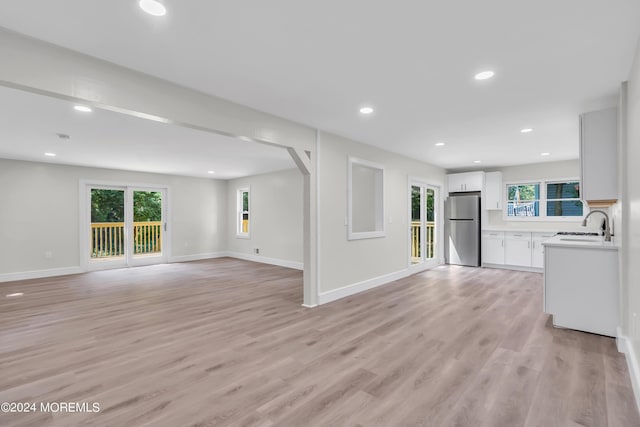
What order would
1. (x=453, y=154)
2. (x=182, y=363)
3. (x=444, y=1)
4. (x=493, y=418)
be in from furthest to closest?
(x=453, y=154) < (x=182, y=363) < (x=493, y=418) < (x=444, y=1)

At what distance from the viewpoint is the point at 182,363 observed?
2535 millimetres

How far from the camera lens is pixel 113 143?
15.6 feet

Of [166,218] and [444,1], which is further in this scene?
[166,218]

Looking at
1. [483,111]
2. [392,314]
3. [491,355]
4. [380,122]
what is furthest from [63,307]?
[483,111]

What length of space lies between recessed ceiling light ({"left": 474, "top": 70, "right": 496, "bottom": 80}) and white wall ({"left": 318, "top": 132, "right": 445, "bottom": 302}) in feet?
6.90

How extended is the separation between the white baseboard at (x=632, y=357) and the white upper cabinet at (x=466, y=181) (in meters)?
4.80

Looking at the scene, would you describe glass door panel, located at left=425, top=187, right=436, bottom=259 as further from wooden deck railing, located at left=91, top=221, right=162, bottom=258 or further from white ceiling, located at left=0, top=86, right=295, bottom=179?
wooden deck railing, located at left=91, top=221, right=162, bottom=258

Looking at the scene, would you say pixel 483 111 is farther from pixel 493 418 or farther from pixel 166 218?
pixel 166 218

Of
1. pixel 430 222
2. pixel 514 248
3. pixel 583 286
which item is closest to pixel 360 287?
pixel 583 286

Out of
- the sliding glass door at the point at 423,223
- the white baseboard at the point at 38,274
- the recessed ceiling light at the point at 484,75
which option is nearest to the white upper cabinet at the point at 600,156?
the recessed ceiling light at the point at 484,75

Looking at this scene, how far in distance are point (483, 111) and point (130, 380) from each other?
4.21 m

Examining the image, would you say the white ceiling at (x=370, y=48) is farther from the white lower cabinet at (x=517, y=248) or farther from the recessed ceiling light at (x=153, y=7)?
the white lower cabinet at (x=517, y=248)

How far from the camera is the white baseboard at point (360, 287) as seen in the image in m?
4.23

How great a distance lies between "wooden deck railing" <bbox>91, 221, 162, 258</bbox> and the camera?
723 centimetres
